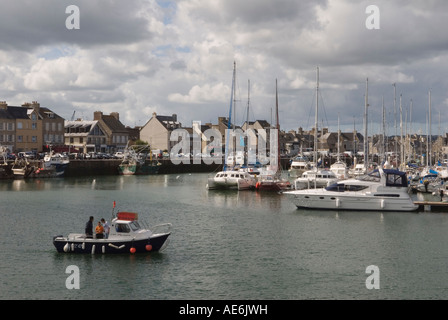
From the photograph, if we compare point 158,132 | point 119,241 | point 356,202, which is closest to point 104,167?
point 158,132

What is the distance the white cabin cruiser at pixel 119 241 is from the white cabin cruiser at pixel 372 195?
21.7m

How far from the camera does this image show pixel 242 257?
100 feet

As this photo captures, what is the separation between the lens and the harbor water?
80.8 ft

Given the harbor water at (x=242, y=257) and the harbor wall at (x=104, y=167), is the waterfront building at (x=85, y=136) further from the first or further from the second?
the harbor water at (x=242, y=257)

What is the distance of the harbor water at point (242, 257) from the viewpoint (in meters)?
24.6

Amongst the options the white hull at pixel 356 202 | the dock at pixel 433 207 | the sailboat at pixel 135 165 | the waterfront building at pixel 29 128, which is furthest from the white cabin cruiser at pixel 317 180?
the waterfront building at pixel 29 128

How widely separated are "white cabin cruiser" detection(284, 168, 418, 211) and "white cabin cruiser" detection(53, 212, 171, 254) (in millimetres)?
21682

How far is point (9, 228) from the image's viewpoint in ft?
127

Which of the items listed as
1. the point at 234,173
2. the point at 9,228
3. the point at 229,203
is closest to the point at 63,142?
the point at 234,173

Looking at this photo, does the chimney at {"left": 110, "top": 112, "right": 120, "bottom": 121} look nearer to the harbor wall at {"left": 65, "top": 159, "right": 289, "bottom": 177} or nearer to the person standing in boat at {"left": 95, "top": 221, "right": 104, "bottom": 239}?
the harbor wall at {"left": 65, "top": 159, "right": 289, "bottom": 177}

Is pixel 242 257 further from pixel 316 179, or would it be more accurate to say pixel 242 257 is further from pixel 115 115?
pixel 115 115

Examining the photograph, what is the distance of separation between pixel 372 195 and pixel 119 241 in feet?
84.7
